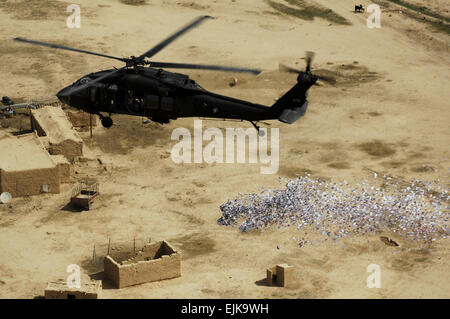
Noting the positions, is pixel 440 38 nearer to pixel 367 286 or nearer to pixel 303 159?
pixel 303 159

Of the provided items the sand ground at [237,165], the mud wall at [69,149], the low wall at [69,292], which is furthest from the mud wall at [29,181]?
the low wall at [69,292]

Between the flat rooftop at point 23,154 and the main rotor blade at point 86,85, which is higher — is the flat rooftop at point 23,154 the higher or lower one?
the lower one

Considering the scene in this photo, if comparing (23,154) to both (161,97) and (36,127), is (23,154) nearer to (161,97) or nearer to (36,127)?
(36,127)

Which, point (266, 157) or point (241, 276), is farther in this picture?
point (266, 157)

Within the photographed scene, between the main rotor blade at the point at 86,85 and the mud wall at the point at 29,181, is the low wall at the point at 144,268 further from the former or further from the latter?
the mud wall at the point at 29,181

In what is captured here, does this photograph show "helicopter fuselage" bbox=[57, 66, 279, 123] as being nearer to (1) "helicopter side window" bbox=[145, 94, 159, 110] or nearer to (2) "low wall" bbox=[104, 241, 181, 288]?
(1) "helicopter side window" bbox=[145, 94, 159, 110]

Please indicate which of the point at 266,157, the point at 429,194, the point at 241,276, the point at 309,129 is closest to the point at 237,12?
the point at 309,129
